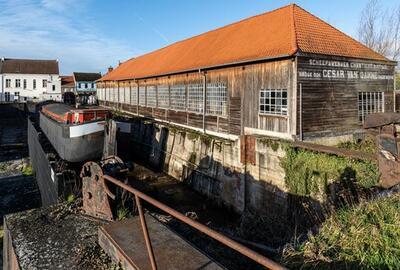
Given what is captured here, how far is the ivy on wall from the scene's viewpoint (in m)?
8.64

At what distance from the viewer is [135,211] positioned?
491cm

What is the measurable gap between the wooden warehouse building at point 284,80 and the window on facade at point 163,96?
2180 mm

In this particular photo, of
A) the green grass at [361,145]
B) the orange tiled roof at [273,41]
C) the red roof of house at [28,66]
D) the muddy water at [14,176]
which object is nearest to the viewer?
the green grass at [361,145]

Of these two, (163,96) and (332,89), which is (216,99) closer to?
(332,89)

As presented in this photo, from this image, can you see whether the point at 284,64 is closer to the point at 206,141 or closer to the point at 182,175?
the point at 206,141

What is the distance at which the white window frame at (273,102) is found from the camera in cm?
1234

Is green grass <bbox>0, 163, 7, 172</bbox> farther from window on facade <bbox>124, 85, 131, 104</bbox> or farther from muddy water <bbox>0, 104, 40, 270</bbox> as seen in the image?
window on facade <bbox>124, 85, 131, 104</bbox>

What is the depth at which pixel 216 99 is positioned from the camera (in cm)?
1645

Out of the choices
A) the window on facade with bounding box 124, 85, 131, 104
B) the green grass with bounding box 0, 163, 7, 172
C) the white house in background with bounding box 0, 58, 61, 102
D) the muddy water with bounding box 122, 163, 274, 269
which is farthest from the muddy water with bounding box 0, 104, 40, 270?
the white house in background with bounding box 0, 58, 61, 102

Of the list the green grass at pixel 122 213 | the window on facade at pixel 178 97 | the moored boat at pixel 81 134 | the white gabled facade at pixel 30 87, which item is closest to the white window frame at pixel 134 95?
the window on facade at pixel 178 97

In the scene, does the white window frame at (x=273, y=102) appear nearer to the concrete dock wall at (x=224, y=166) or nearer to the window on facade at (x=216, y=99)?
the concrete dock wall at (x=224, y=166)

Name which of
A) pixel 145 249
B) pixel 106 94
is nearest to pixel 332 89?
pixel 145 249

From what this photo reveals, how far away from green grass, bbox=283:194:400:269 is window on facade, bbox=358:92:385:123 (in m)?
11.3

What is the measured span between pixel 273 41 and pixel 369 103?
216 inches
